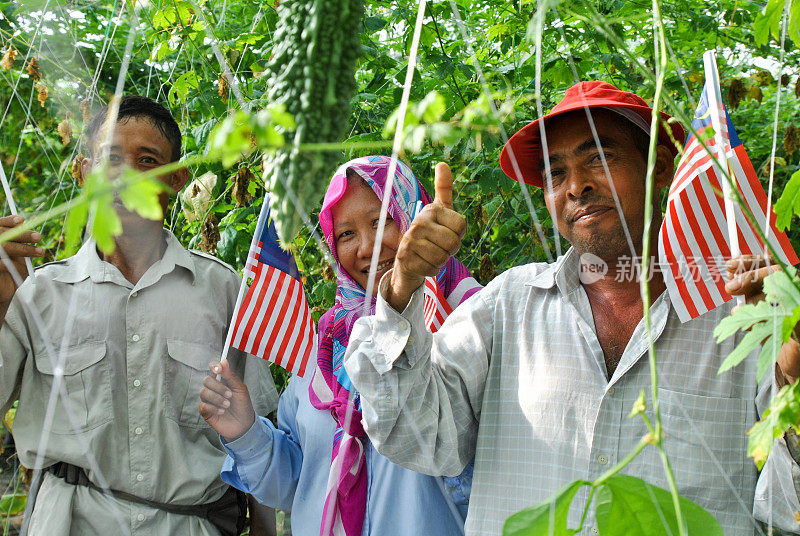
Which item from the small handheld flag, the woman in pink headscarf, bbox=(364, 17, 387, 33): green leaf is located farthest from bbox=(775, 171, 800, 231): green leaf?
bbox=(364, 17, 387, 33): green leaf

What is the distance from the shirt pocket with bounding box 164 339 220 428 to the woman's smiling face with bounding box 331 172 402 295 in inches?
20.3

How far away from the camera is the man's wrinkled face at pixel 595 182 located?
69.9 inches

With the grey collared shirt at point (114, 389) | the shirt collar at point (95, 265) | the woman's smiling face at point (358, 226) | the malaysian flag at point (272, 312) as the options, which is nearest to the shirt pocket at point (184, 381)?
the grey collared shirt at point (114, 389)

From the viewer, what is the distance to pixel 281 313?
2.31m

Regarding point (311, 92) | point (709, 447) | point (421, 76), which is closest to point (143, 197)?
point (311, 92)

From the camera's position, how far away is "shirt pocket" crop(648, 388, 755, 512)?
1.56 metres

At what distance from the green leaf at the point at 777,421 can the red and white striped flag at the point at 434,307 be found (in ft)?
3.51

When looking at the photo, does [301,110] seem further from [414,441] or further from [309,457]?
[309,457]

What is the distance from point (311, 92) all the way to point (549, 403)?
1.13 metres

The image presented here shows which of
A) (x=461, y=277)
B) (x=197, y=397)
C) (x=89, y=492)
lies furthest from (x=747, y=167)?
(x=89, y=492)

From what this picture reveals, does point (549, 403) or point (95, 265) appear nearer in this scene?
point (549, 403)

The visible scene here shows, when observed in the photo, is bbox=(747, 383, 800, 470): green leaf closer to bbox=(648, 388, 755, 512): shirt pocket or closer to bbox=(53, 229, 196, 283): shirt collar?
bbox=(648, 388, 755, 512): shirt pocket

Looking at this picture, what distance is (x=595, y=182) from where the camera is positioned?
1.78 m

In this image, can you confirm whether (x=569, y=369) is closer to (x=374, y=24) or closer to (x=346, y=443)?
(x=346, y=443)
